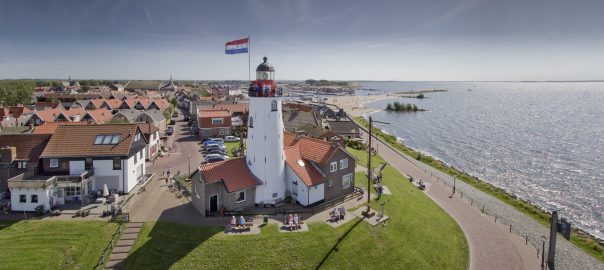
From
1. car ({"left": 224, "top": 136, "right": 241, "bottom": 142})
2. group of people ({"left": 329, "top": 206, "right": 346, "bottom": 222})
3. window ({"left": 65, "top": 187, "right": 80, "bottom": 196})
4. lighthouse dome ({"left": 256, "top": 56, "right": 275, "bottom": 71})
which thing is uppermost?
lighthouse dome ({"left": 256, "top": 56, "right": 275, "bottom": 71})

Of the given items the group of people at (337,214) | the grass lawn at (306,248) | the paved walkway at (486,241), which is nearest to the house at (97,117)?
the grass lawn at (306,248)

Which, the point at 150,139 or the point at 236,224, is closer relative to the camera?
the point at 236,224

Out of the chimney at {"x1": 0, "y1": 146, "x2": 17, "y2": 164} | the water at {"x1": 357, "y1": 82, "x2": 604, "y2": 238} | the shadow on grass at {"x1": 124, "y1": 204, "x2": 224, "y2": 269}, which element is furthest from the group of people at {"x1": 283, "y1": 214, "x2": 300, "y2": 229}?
the water at {"x1": 357, "y1": 82, "x2": 604, "y2": 238}

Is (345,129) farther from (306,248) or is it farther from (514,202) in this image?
(306,248)

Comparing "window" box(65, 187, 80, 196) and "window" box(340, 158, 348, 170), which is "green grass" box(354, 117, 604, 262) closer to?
"window" box(340, 158, 348, 170)

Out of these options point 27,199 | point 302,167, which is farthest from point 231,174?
point 27,199

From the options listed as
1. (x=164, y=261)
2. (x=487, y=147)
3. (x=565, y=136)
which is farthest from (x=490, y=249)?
(x=565, y=136)
